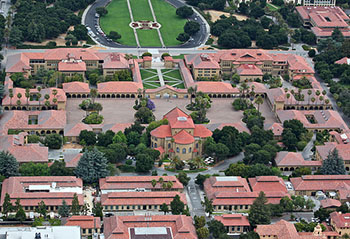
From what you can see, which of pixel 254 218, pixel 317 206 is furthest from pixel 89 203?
pixel 317 206

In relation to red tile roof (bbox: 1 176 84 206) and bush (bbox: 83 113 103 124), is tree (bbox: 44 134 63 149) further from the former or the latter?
red tile roof (bbox: 1 176 84 206)

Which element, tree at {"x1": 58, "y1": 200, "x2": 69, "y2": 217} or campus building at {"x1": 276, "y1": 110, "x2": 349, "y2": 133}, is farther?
campus building at {"x1": 276, "y1": 110, "x2": 349, "y2": 133}

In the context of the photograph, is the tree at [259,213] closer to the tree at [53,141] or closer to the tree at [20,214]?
the tree at [20,214]

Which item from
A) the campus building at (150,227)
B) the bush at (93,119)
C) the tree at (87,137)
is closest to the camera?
the campus building at (150,227)

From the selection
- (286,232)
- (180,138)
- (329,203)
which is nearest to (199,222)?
(286,232)

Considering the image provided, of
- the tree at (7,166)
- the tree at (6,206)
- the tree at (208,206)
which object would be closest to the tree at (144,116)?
the tree at (7,166)

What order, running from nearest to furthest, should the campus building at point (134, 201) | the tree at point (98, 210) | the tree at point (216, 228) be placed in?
the tree at point (216, 228) < the tree at point (98, 210) < the campus building at point (134, 201)

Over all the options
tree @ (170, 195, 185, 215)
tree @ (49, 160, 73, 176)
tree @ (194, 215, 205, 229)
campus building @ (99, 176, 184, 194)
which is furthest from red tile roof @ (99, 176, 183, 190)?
tree @ (194, 215, 205, 229)
